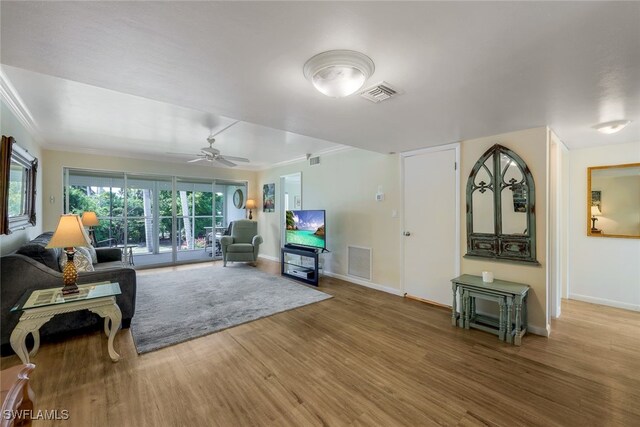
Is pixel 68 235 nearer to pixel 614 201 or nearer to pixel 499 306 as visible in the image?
pixel 499 306

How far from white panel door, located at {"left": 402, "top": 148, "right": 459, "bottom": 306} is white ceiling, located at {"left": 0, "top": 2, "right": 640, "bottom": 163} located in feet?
3.19

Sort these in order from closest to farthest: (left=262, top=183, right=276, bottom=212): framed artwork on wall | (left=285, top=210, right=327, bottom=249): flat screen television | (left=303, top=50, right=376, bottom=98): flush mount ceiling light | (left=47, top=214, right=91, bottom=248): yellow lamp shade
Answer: (left=303, top=50, right=376, bottom=98): flush mount ceiling light, (left=47, top=214, right=91, bottom=248): yellow lamp shade, (left=285, top=210, right=327, bottom=249): flat screen television, (left=262, top=183, right=276, bottom=212): framed artwork on wall

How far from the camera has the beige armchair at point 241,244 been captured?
600 centimetres

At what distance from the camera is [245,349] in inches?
98.8

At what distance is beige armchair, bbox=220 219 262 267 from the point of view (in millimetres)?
6000

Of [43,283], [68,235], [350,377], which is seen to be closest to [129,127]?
[68,235]

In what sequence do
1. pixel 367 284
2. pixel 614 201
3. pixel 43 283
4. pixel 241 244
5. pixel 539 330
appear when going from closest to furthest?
pixel 43 283, pixel 539 330, pixel 614 201, pixel 367 284, pixel 241 244

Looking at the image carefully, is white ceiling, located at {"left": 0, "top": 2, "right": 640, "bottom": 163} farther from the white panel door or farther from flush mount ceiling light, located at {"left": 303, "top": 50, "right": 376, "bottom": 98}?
the white panel door

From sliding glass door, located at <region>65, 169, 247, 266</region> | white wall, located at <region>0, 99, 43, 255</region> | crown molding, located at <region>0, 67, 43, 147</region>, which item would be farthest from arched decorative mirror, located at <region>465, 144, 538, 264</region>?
sliding glass door, located at <region>65, 169, 247, 266</region>

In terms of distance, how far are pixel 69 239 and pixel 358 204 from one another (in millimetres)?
3799

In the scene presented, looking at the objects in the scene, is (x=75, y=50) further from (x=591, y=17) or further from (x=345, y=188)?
(x=345, y=188)

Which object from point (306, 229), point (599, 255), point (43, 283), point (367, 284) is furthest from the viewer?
point (306, 229)

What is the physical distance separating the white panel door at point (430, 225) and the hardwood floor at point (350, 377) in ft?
2.52

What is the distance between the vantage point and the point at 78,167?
17.0 ft
